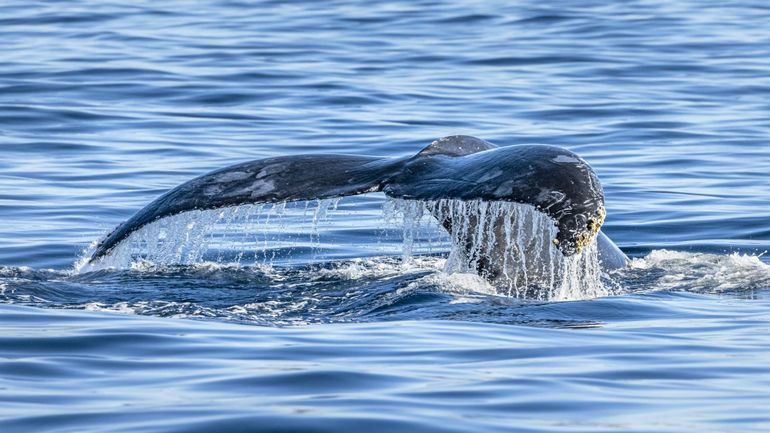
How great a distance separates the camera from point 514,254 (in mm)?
8297

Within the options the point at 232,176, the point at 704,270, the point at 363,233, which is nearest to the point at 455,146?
the point at 232,176

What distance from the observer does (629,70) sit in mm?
21094

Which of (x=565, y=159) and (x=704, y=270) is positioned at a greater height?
(x=565, y=159)

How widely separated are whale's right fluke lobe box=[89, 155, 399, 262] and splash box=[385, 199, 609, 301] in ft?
1.67

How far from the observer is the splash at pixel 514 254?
26.9 feet

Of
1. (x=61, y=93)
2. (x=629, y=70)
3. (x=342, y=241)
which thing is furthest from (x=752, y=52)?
(x=342, y=241)

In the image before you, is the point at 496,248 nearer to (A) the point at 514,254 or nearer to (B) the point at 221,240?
(A) the point at 514,254

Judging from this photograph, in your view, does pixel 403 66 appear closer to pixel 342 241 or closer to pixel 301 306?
pixel 342 241

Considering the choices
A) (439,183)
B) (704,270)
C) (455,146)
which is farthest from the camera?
(704,270)

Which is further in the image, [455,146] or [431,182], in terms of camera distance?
[455,146]

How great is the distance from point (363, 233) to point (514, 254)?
12.5 feet

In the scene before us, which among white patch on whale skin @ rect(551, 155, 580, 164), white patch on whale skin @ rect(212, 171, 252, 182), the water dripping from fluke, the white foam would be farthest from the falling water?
the white foam

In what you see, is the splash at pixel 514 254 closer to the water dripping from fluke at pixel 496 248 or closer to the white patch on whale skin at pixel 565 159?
the water dripping from fluke at pixel 496 248

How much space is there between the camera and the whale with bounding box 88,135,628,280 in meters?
6.87
